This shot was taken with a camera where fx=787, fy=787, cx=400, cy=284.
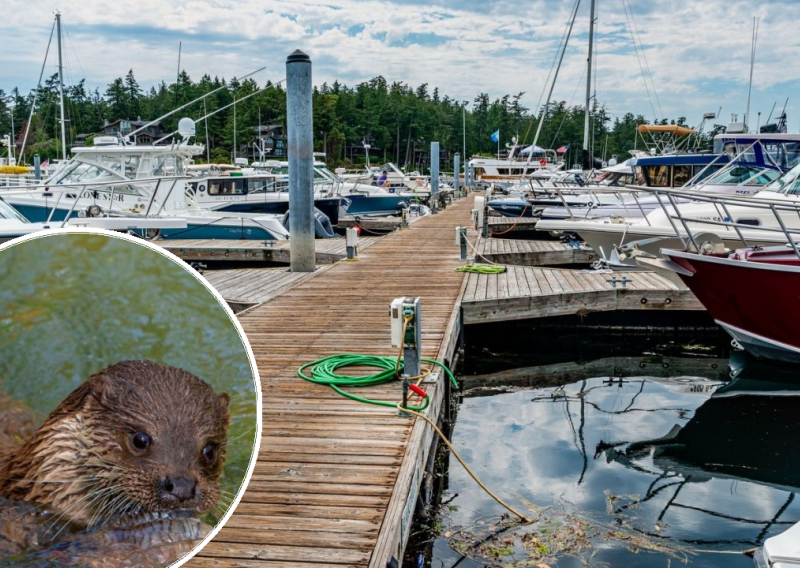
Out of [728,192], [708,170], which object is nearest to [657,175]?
[708,170]

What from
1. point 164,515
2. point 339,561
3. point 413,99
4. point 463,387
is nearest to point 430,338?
point 463,387

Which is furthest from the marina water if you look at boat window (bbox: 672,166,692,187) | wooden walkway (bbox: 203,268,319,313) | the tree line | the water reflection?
the tree line

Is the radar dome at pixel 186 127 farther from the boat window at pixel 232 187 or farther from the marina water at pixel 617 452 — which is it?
the marina water at pixel 617 452

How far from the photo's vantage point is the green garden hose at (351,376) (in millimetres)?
6457

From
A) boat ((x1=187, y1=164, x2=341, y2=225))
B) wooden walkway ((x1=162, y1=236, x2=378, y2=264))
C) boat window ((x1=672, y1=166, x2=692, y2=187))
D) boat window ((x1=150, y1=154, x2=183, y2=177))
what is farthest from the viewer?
boat ((x1=187, y1=164, x2=341, y2=225))

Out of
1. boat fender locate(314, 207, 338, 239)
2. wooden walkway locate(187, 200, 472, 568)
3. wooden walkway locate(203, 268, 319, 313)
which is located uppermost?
boat fender locate(314, 207, 338, 239)

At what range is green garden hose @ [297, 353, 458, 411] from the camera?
6.46m

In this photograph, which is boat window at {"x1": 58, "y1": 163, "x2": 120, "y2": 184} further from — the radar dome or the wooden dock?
the wooden dock

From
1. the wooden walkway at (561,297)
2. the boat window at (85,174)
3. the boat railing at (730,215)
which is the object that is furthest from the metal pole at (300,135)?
the boat window at (85,174)

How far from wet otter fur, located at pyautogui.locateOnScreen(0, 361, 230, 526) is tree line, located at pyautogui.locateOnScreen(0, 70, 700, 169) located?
69871 millimetres

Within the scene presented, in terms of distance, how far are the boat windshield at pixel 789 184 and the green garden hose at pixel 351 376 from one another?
25.2 feet

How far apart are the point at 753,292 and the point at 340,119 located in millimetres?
85280

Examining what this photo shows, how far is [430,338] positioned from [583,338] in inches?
181

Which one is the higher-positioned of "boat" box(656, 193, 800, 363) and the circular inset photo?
the circular inset photo
